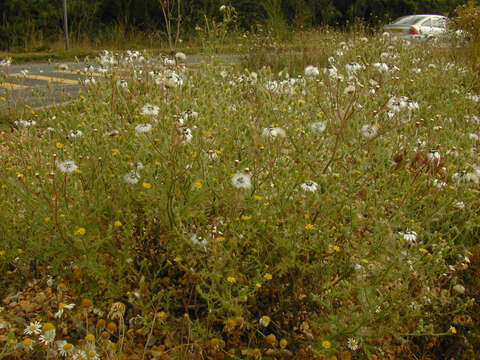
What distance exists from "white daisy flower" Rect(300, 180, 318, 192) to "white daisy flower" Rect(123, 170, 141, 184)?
87cm

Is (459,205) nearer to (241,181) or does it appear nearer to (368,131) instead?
(368,131)

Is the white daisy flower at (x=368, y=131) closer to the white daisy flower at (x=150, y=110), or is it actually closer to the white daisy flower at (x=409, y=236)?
the white daisy flower at (x=409, y=236)

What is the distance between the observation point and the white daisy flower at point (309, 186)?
7.23 feet

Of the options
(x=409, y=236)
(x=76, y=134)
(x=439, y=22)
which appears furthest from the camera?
(x=439, y=22)

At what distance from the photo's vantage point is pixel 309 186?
223 cm

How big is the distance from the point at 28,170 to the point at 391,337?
2.42m

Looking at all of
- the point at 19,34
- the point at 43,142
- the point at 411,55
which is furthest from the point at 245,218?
the point at 19,34

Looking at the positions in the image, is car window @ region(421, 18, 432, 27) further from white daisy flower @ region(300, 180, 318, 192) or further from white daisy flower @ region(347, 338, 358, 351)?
white daisy flower @ region(347, 338, 358, 351)

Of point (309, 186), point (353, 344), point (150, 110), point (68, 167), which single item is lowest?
point (353, 344)

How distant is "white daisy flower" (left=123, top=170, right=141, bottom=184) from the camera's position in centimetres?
226

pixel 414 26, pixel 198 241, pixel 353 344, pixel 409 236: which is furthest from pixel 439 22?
pixel 198 241

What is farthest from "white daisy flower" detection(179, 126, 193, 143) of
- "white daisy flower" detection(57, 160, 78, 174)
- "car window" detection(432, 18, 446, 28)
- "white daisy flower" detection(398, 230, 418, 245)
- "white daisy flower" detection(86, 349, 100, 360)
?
"car window" detection(432, 18, 446, 28)

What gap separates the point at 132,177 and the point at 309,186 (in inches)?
36.9

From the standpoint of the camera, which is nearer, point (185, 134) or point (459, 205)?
point (185, 134)
